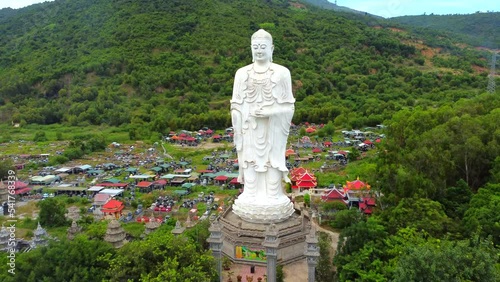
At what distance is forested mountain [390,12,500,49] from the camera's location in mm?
105688

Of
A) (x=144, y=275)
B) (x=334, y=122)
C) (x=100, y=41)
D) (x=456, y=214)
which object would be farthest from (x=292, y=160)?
(x=100, y=41)

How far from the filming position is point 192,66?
205 ft

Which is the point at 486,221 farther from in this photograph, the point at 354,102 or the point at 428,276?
the point at 354,102

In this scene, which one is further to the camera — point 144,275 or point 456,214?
point 456,214

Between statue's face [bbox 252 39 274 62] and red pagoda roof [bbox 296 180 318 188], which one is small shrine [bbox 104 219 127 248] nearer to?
statue's face [bbox 252 39 274 62]

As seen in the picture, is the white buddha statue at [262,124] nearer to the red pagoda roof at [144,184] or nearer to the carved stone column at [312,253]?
the carved stone column at [312,253]

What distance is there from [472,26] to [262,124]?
13141 cm

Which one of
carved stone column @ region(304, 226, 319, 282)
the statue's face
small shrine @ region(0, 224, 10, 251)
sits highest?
the statue's face

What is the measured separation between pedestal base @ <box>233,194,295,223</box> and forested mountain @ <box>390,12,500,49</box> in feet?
324

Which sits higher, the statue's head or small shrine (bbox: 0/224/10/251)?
the statue's head

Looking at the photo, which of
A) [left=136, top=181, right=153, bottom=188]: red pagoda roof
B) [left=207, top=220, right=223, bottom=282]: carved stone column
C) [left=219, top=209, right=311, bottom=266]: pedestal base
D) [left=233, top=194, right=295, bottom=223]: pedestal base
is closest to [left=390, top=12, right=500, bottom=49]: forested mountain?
[left=136, top=181, right=153, bottom=188]: red pagoda roof

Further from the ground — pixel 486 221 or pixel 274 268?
pixel 486 221

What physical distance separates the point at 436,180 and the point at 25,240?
14.8m

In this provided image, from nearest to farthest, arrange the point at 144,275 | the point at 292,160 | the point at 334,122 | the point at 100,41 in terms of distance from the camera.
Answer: the point at 144,275
the point at 292,160
the point at 334,122
the point at 100,41
